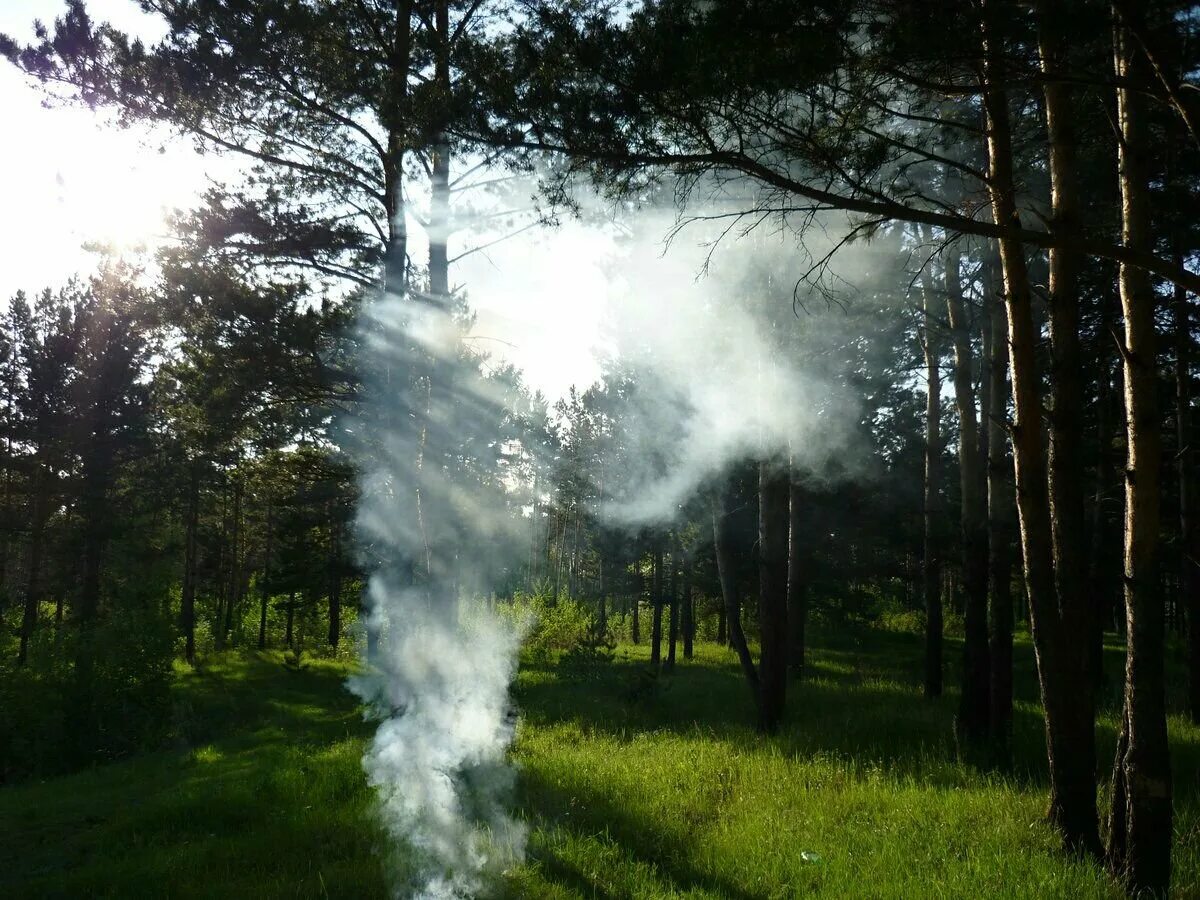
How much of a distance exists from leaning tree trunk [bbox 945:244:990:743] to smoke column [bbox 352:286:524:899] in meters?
5.23

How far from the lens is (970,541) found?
9.70 metres

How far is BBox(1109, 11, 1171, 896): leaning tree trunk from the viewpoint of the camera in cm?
433

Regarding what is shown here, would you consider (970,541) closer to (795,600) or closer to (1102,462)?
(1102,462)

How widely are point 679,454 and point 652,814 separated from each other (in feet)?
32.9

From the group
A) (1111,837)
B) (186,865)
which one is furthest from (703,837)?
(186,865)

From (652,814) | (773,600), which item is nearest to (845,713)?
(773,600)

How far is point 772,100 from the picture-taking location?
4367 mm

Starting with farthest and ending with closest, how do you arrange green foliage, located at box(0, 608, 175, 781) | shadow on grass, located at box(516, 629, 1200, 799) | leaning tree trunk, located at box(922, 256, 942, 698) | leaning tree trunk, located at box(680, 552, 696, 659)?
1. leaning tree trunk, located at box(680, 552, 696, 659)
2. green foliage, located at box(0, 608, 175, 781)
3. leaning tree trunk, located at box(922, 256, 942, 698)
4. shadow on grass, located at box(516, 629, 1200, 799)

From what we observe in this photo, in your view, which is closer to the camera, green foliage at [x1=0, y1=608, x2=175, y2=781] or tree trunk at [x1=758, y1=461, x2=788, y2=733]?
tree trunk at [x1=758, y1=461, x2=788, y2=733]

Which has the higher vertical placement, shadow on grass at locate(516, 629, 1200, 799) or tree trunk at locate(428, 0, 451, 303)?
tree trunk at locate(428, 0, 451, 303)

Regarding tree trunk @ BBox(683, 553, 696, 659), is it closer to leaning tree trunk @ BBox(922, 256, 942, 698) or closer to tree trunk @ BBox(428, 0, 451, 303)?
leaning tree trunk @ BBox(922, 256, 942, 698)

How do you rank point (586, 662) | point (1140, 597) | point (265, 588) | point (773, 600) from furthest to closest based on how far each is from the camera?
point (265, 588) → point (586, 662) → point (773, 600) → point (1140, 597)

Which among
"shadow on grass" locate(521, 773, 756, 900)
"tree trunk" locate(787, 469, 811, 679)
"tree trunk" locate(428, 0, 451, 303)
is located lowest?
"shadow on grass" locate(521, 773, 756, 900)

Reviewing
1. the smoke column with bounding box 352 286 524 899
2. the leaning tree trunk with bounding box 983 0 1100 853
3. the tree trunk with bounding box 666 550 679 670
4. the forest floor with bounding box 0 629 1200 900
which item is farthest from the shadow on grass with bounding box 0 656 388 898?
the tree trunk with bounding box 666 550 679 670
